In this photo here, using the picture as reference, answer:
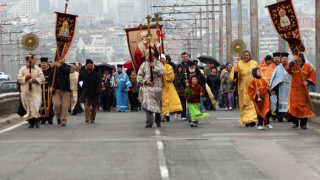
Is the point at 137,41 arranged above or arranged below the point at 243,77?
above

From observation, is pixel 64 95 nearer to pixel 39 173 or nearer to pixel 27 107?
pixel 27 107

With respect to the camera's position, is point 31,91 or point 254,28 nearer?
point 31,91

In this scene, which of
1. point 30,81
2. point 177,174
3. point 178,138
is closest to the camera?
point 177,174

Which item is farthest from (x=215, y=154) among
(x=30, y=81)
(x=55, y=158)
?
(x=30, y=81)

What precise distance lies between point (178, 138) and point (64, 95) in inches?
229

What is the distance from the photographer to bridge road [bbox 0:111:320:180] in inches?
531

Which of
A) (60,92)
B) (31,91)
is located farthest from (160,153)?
(60,92)

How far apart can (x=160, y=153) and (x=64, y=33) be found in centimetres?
902

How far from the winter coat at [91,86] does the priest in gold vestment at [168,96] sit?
1.64 m

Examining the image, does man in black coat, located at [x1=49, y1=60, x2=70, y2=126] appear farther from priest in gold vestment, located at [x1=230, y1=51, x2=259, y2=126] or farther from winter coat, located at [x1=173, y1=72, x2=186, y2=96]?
priest in gold vestment, located at [x1=230, y1=51, x2=259, y2=126]

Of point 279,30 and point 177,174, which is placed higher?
point 279,30

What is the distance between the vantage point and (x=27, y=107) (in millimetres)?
22859

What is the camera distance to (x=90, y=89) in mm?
24812

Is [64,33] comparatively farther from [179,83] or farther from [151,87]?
[179,83]
